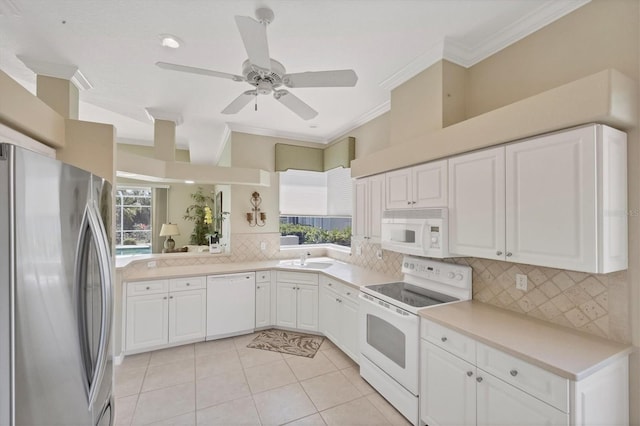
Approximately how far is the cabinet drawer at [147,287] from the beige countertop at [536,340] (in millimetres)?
2882

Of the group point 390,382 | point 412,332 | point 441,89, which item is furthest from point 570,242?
point 390,382

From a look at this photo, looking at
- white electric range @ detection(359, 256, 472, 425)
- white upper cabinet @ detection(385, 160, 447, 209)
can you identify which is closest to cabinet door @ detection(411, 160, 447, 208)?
white upper cabinet @ detection(385, 160, 447, 209)

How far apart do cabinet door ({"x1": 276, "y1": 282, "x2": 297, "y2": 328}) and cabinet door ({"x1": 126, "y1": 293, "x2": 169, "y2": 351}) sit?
1.36 m

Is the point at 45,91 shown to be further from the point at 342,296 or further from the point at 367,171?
the point at 342,296

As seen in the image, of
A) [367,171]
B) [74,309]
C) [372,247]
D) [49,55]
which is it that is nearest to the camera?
[74,309]

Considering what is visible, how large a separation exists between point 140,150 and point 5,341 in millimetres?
6280

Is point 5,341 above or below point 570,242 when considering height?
below

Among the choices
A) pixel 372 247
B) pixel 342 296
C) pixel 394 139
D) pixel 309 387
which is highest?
pixel 394 139

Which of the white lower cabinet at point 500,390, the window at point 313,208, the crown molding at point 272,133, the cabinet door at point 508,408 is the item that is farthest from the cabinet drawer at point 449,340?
the crown molding at point 272,133

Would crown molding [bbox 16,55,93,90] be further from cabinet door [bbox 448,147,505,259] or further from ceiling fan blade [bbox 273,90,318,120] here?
cabinet door [bbox 448,147,505,259]

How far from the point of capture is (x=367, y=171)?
3205 millimetres

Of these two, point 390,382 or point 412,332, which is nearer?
point 412,332

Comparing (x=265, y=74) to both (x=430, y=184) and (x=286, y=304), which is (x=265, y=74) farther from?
(x=286, y=304)

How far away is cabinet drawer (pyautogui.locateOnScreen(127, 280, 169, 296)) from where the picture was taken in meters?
3.22
